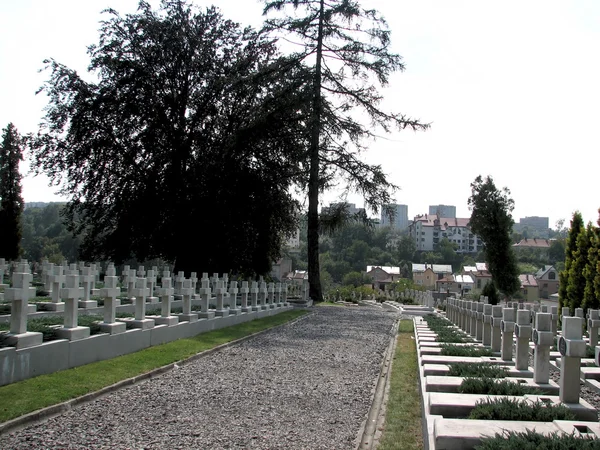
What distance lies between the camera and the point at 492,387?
19.6ft

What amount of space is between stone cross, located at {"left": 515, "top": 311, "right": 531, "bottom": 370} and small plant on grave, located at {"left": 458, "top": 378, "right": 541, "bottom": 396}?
1.16 metres

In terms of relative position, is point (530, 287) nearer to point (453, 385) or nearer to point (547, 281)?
point (547, 281)

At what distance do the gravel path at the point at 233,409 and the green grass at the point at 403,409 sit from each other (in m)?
0.31

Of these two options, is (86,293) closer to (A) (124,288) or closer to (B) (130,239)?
(A) (124,288)

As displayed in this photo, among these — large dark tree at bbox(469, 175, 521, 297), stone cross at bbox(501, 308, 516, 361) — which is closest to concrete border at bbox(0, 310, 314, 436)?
stone cross at bbox(501, 308, 516, 361)

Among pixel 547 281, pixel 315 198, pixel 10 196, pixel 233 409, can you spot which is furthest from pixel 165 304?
pixel 547 281

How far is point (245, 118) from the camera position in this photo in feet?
87.9

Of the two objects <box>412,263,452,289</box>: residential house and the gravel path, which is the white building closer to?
<box>412,263,452,289</box>: residential house

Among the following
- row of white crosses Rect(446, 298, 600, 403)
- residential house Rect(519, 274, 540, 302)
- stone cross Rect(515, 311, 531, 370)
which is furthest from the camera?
residential house Rect(519, 274, 540, 302)

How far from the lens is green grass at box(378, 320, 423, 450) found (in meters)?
5.37

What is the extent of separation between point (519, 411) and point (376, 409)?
2194mm

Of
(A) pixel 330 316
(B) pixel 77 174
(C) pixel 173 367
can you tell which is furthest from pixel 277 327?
(B) pixel 77 174

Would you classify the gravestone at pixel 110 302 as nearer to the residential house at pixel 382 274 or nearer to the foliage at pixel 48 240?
the foliage at pixel 48 240

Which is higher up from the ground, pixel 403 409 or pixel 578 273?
pixel 578 273
